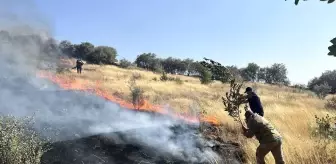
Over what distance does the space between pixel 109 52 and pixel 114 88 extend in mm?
42523

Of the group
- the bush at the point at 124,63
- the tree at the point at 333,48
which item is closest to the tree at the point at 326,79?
the bush at the point at 124,63

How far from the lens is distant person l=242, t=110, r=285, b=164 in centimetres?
816

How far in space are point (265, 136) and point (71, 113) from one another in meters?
8.90

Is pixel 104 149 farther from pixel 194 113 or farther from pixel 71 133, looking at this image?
pixel 194 113

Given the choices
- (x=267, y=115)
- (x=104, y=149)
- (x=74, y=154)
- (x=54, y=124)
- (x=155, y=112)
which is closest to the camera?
(x=74, y=154)

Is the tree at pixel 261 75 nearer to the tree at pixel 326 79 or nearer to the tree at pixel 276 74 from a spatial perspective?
the tree at pixel 276 74

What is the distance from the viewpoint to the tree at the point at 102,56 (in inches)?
2517

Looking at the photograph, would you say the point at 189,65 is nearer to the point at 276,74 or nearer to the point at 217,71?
the point at 276,74

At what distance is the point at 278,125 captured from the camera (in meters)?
12.3

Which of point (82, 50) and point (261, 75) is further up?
point (82, 50)

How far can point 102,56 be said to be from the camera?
6375 cm

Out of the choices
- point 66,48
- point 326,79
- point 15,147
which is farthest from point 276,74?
point 15,147

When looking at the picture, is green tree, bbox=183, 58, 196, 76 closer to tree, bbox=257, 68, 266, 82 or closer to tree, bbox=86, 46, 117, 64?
tree, bbox=257, 68, 266, 82

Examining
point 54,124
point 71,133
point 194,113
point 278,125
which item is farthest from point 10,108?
point 278,125
